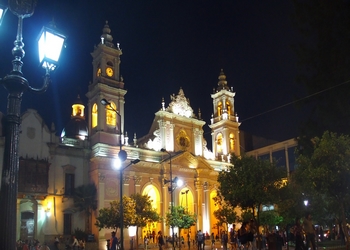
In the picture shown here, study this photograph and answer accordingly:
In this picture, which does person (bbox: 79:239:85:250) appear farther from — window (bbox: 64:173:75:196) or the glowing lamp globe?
the glowing lamp globe

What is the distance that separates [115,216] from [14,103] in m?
28.9

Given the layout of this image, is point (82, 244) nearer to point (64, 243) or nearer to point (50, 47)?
point (64, 243)

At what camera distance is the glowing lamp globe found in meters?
7.30

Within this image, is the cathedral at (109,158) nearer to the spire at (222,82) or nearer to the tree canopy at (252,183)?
the spire at (222,82)

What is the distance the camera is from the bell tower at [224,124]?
56406mm

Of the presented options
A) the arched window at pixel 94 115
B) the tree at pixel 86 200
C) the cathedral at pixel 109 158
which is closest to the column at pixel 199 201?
the cathedral at pixel 109 158

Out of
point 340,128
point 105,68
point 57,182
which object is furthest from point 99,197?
point 340,128

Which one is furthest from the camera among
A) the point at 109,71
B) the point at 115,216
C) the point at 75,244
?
the point at 109,71

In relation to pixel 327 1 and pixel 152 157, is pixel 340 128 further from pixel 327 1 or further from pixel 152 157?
pixel 152 157

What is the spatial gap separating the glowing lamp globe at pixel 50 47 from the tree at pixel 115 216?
28.4 m

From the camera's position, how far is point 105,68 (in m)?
45.4

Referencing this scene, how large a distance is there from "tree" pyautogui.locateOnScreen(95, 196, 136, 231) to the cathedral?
3.56 meters

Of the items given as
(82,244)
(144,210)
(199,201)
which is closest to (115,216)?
(144,210)

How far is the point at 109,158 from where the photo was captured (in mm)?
41312
